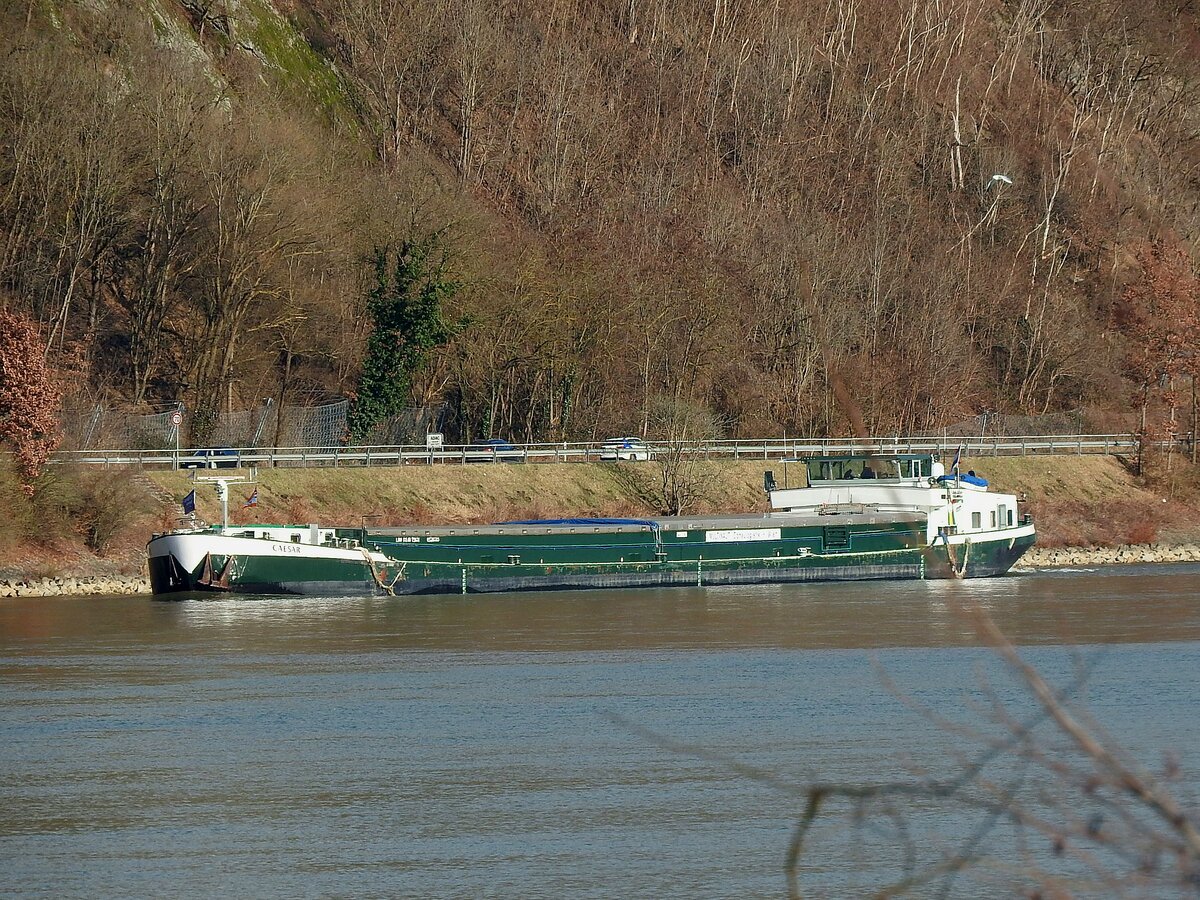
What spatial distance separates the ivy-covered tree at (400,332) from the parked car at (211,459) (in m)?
8.48

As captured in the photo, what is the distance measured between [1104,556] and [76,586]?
38.9 m

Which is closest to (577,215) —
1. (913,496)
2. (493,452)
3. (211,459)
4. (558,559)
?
(493,452)

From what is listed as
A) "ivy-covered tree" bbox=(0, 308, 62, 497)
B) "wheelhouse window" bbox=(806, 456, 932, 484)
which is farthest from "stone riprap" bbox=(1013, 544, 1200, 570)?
"ivy-covered tree" bbox=(0, 308, 62, 497)

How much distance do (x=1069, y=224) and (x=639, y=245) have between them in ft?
110

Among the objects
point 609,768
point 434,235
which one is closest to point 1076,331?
point 434,235

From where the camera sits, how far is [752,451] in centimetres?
7675

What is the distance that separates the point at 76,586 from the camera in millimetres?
50688

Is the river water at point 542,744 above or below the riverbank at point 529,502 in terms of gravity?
below

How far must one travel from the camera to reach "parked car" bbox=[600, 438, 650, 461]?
73.6 meters

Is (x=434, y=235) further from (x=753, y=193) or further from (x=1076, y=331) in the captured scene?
(x=1076, y=331)

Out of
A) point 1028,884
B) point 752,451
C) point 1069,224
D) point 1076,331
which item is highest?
point 1069,224

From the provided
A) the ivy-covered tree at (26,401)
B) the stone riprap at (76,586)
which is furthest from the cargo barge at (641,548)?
the ivy-covered tree at (26,401)

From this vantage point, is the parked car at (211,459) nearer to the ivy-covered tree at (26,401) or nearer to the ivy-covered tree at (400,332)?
the ivy-covered tree at (26,401)

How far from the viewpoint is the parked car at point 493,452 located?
69.5 m
